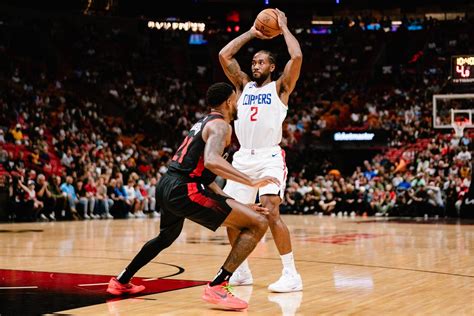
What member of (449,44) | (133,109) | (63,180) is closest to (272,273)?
(63,180)

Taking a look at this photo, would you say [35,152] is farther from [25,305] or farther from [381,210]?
[25,305]

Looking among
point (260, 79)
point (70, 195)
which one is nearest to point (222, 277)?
point (260, 79)

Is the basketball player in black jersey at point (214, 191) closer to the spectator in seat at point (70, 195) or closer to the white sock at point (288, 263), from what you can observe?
the white sock at point (288, 263)

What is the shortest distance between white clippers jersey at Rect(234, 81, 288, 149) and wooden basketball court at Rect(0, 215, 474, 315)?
Result: 129cm

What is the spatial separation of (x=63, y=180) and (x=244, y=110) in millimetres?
13053

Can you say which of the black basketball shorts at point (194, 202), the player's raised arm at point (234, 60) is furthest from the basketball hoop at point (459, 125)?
the black basketball shorts at point (194, 202)

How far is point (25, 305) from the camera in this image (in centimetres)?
549

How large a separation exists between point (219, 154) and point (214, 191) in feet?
1.52

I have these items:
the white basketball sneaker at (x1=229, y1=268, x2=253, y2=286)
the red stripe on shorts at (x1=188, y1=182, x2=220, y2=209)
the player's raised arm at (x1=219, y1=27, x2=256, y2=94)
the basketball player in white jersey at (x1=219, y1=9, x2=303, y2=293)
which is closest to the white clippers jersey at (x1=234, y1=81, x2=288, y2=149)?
the basketball player in white jersey at (x1=219, y1=9, x2=303, y2=293)

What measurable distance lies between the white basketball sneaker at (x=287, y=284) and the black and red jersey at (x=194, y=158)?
3.78 feet

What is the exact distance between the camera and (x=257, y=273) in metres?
7.75

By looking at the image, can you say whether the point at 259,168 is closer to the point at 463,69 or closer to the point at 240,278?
the point at 240,278

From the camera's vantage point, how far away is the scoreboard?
19.7m

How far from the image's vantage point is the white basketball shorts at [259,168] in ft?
22.0
